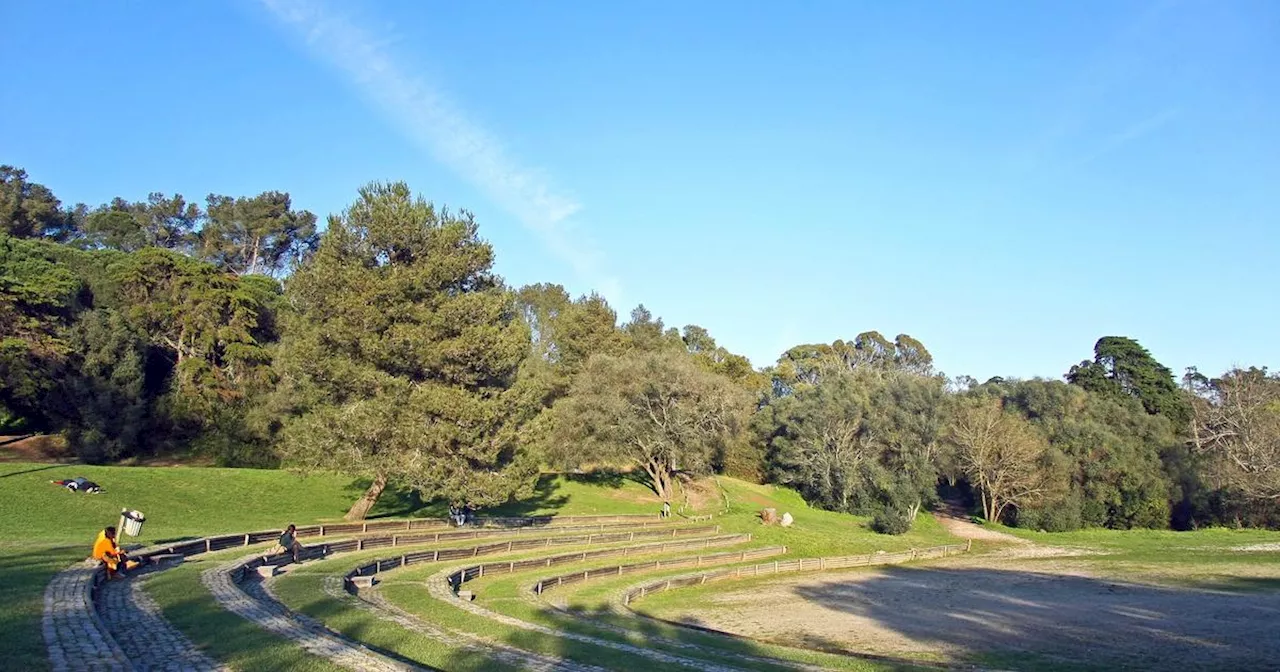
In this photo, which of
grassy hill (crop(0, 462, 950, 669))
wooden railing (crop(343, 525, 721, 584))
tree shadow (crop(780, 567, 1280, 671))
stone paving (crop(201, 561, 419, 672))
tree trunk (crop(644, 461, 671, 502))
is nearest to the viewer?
stone paving (crop(201, 561, 419, 672))

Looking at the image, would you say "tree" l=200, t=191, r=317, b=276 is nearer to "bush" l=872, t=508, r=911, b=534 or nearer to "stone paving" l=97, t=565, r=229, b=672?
"bush" l=872, t=508, r=911, b=534

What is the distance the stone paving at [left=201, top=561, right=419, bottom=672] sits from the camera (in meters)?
11.1

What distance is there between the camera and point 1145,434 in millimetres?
64438

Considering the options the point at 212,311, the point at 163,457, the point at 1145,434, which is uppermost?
the point at 212,311

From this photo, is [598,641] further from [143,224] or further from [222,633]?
[143,224]

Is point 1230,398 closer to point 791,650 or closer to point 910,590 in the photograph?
point 910,590

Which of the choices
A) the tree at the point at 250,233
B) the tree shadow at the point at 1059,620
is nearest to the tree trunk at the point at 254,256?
the tree at the point at 250,233

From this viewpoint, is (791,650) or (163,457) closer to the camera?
(791,650)

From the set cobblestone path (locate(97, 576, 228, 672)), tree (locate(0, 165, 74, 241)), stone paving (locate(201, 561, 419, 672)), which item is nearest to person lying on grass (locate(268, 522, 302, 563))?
stone paving (locate(201, 561, 419, 672))

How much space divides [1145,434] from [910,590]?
150ft

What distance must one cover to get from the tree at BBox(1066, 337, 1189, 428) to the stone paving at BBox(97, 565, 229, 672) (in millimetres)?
82124

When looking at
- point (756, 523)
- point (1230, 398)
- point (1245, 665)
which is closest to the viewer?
point (1245, 665)

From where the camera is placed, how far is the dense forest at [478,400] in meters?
33.5

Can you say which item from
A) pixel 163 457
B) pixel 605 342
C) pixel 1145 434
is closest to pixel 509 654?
pixel 163 457
